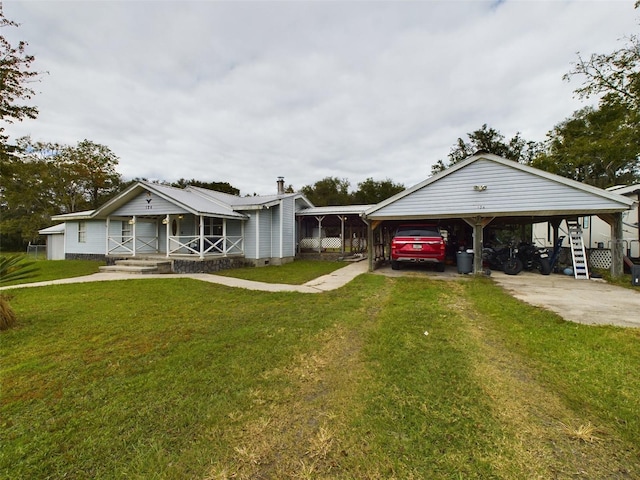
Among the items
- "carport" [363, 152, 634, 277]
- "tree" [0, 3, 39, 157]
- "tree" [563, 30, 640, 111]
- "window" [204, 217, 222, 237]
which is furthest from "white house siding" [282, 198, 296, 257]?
"tree" [563, 30, 640, 111]

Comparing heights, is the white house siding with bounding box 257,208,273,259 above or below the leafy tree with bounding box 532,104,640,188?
below

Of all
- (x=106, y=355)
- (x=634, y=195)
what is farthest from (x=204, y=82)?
(x=634, y=195)

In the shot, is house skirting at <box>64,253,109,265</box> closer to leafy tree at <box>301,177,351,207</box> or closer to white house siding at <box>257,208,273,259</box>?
white house siding at <box>257,208,273,259</box>

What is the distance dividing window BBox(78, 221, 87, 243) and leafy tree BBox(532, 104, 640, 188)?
36.2 metres

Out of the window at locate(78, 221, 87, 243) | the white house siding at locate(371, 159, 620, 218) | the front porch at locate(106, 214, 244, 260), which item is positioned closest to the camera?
the white house siding at locate(371, 159, 620, 218)

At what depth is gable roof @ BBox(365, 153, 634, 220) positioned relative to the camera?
9527 mm

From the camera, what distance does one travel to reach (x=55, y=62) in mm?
10773

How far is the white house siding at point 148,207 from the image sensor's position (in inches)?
543

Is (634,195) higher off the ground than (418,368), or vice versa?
(634,195)

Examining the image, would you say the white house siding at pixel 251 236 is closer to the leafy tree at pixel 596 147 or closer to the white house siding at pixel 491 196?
the white house siding at pixel 491 196

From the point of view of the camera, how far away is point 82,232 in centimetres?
1845

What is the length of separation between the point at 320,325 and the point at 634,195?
18837mm

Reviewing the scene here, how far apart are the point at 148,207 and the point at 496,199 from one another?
641 inches

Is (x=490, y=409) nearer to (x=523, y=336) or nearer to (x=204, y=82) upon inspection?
(x=523, y=336)
